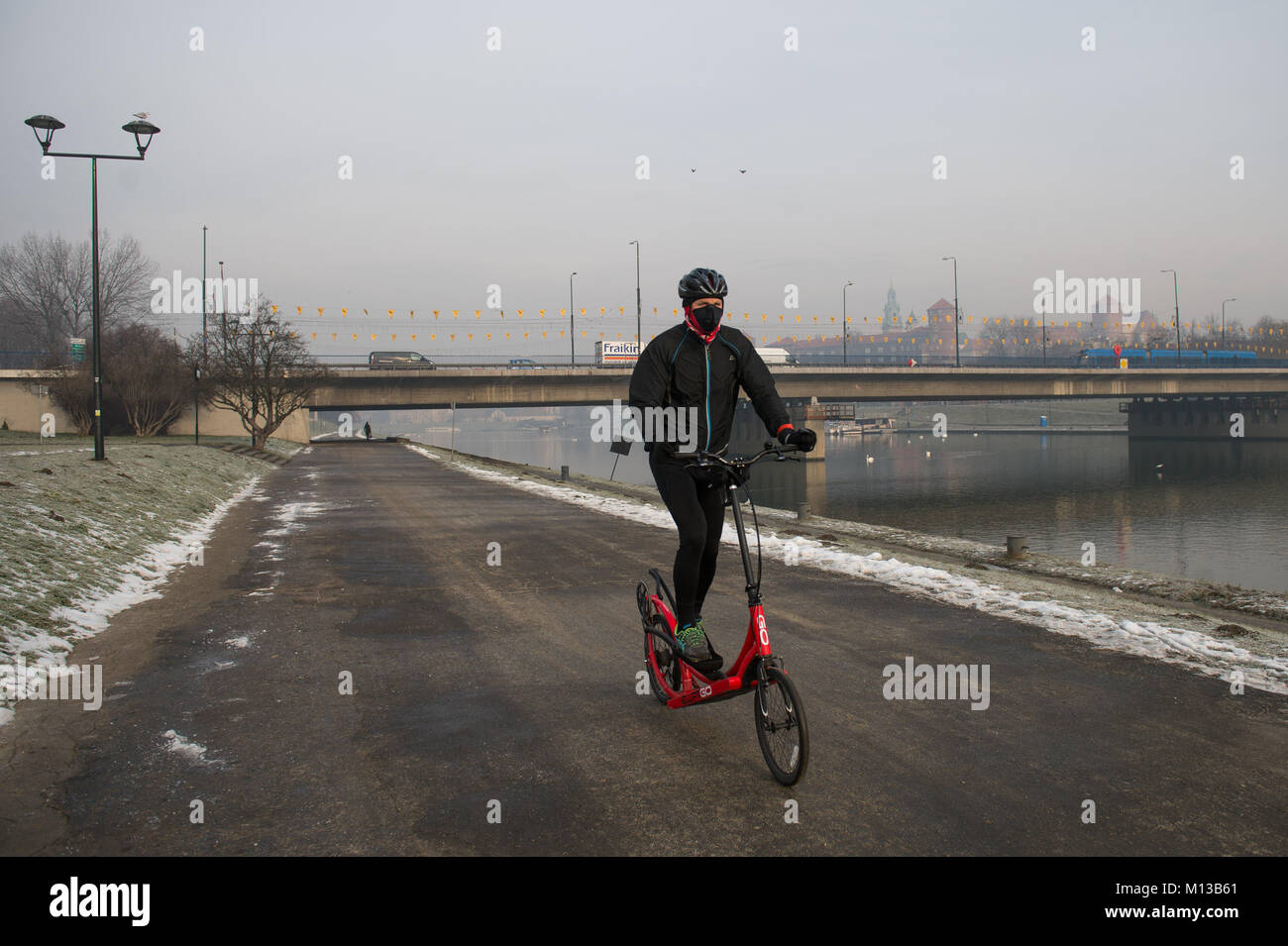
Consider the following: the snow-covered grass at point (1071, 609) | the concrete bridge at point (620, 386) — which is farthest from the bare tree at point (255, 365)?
the snow-covered grass at point (1071, 609)

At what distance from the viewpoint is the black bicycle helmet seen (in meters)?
4.77

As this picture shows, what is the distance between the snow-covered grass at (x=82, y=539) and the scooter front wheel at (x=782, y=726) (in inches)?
175

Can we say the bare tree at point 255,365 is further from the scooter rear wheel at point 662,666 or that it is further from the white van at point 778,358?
the scooter rear wheel at point 662,666

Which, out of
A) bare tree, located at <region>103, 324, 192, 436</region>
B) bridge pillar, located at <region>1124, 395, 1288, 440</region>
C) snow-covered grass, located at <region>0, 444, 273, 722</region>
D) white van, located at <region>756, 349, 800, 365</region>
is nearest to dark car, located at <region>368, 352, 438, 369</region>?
bare tree, located at <region>103, 324, 192, 436</region>

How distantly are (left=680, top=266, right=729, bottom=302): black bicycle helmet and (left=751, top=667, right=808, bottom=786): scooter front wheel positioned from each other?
203cm

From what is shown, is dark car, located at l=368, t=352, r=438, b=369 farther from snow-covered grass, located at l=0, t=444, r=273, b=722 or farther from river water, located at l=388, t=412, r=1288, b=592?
snow-covered grass, located at l=0, t=444, r=273, b=722

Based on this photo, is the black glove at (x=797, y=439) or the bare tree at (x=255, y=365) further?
the bare tree at (x=255, y=365)

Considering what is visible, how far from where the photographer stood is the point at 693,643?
15.8 ft

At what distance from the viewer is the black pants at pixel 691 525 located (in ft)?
15.4

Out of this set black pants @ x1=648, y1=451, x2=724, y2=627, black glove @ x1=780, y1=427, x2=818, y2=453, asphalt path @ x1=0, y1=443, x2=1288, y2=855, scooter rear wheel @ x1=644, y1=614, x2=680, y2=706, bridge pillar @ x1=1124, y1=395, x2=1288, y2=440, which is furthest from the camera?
bridge pillar @ x1=1124, y1=395, x2=1288, y2=440

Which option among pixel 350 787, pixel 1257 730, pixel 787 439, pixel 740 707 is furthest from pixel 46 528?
pixel 1257 730

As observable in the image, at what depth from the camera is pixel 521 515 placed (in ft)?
56.5

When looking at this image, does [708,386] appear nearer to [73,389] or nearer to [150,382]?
[73,389]
